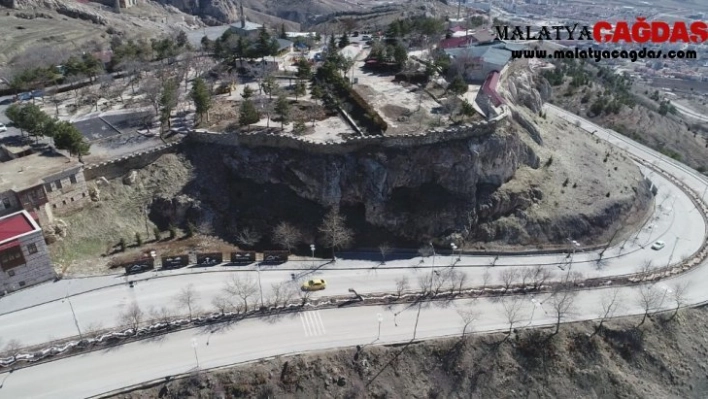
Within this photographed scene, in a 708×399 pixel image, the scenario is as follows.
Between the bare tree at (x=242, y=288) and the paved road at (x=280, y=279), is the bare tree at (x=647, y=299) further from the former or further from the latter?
the bare tree at (x=242, y=288)

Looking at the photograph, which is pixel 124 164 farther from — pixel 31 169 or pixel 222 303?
pixel 222 303

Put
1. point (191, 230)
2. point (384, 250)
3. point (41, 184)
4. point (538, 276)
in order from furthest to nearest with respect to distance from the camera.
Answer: point (384, 250)
point (538, 276)
point (191, 230)
point (41, 184)

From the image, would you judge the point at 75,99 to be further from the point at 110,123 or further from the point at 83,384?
the point at 83,384

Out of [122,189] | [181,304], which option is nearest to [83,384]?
[181,304]

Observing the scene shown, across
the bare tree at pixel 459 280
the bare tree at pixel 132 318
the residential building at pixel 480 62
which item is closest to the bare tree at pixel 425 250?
the bare tree at pixel 459 280

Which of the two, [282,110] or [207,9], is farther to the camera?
[207,9]

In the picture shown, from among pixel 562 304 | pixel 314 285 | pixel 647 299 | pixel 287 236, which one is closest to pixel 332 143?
pixel 287 236
